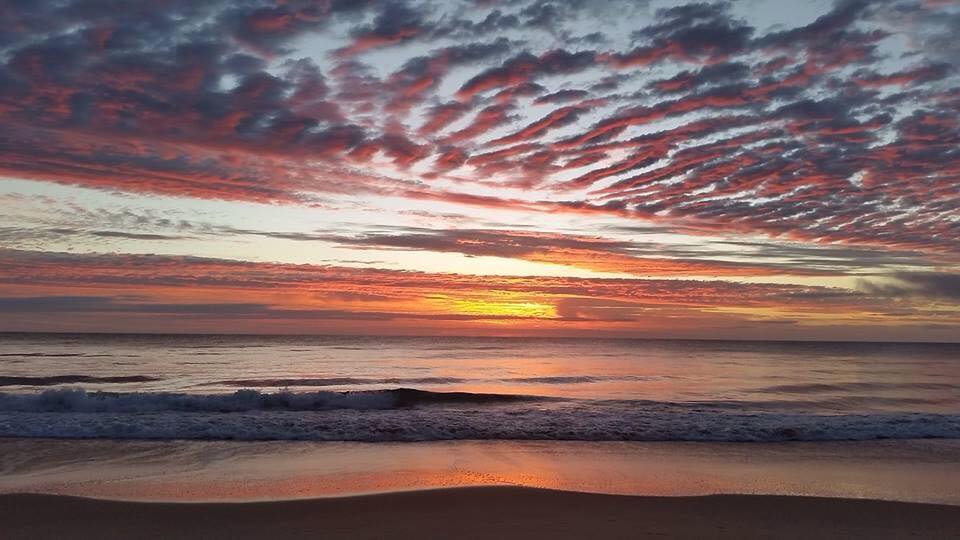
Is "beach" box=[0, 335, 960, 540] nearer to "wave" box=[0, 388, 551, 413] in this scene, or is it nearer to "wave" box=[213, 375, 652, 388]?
"wave" box=[0, 388, 551, 413]

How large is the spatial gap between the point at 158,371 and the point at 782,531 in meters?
35.1

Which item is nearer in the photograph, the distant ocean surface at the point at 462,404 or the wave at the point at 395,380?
the distant ocean surface at the point at 462,404

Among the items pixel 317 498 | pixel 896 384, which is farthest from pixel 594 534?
pixel 896 384

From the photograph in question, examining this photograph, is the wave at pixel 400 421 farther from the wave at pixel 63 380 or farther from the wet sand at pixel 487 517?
the wave at pixel 63 380

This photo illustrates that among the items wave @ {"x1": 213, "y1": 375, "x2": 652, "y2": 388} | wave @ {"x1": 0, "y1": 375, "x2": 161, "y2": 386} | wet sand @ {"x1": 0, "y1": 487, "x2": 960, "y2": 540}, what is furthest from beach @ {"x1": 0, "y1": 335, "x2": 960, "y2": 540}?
wave @ {"x1": 213, "y1": 375, "x2": 652, "y2": 388}

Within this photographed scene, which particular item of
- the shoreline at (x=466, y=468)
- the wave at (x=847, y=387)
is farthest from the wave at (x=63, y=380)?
the wave at (x=847, y=387)

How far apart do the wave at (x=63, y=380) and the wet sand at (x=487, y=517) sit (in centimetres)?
2372

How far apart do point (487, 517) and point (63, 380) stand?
30.1m

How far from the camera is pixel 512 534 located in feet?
25.3

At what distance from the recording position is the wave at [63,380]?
29.1 metres

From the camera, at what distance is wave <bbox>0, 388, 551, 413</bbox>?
65.0ft

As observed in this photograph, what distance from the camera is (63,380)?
30.5 meters

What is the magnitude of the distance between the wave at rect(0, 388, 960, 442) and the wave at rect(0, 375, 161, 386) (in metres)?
9.68

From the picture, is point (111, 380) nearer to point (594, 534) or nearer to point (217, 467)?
point (217, 467)
